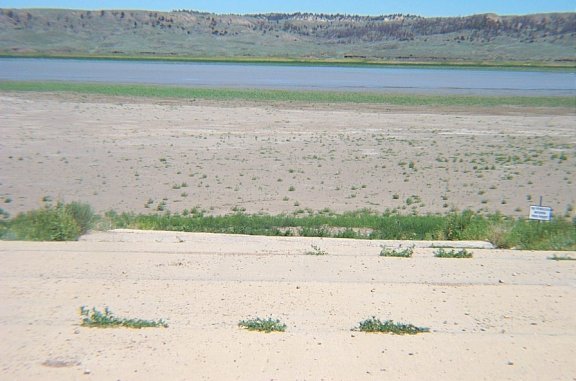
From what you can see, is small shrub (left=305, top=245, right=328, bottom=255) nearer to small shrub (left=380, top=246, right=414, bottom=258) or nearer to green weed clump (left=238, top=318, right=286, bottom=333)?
small shrub (left=380, top=246, right=414, bottom=258)

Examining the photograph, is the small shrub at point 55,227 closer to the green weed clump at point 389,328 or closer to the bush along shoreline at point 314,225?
the bush along shoreline at point 314,225

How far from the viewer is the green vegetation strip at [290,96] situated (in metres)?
49.2

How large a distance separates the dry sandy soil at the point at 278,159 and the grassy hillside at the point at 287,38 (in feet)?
312

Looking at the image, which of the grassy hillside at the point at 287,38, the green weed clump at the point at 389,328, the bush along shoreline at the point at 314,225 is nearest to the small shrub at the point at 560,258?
the bush along shoreline at the point at 314,225

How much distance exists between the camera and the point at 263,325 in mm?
6582

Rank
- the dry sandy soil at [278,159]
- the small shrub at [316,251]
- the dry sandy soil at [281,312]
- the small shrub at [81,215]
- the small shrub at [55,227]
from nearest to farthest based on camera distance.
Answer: the dry sandy soil at [281,312] → the small shrub at [316,251] → the small shrub at [55,227] → the small shrub at [81,215] → the dry sandy soil at [278,159]

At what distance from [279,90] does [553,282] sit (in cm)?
4890

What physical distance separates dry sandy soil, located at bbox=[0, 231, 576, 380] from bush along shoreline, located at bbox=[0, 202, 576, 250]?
5.21 feet

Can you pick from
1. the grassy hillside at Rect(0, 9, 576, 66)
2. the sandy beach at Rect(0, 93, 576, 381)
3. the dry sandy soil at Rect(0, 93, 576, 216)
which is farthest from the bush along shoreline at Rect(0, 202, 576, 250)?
the grassy hillside at Rect(0, 9, 576, 66)

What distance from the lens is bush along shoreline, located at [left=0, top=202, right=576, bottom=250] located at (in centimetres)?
1180

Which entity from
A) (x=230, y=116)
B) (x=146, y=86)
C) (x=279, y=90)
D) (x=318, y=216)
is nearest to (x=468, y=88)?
(x=279, y=90)

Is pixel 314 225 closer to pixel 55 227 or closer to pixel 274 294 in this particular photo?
pixel 55 227

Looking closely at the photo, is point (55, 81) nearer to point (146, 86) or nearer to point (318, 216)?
point (146, 86)

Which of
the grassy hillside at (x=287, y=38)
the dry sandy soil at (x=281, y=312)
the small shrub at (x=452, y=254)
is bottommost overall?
the small shrub at (x=452, y=254)
